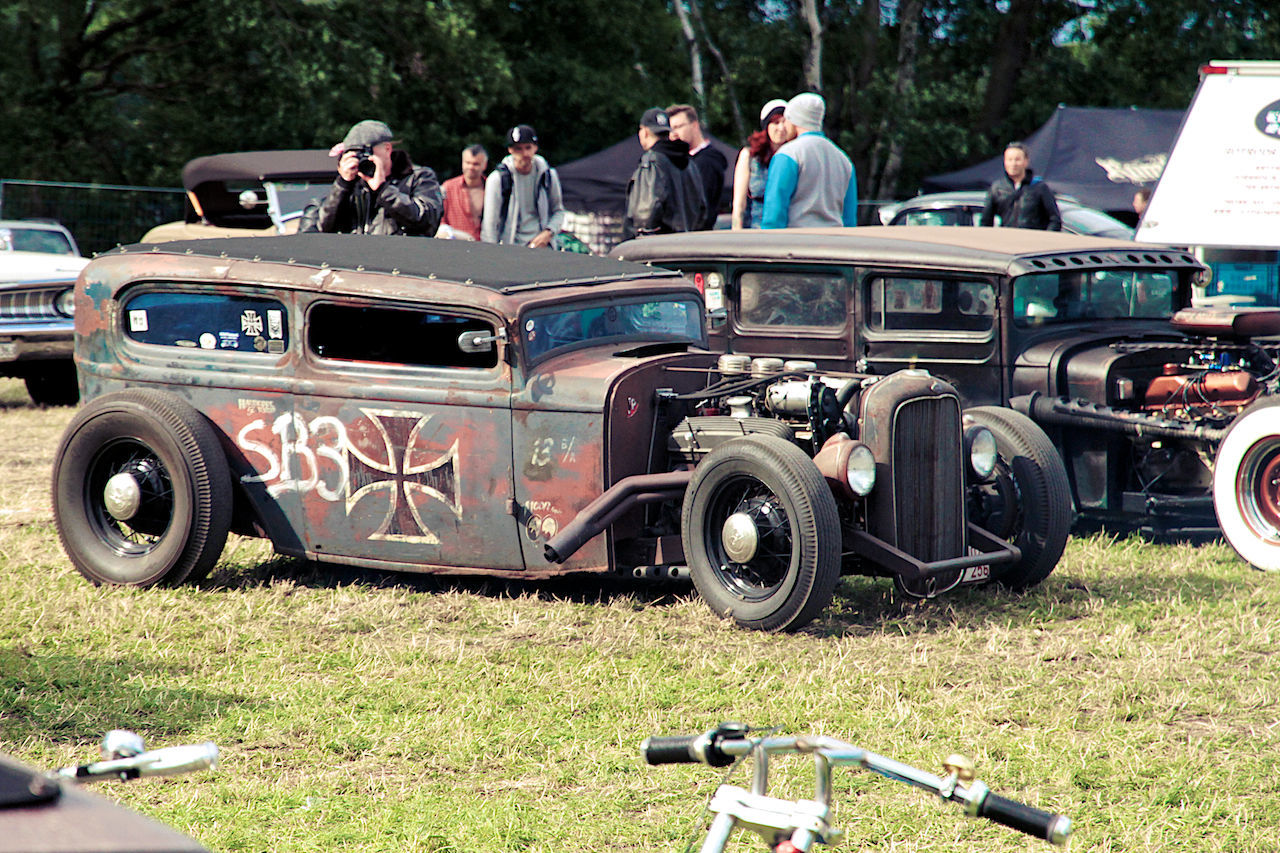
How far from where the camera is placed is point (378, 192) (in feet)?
24.7

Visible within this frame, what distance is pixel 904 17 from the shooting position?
23750 millimetres

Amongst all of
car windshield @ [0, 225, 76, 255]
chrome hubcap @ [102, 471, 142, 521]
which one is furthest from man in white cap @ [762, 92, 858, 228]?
car windshield @ [0, 225, 76, 255]

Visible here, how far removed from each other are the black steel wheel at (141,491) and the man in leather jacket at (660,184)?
3.78 meters

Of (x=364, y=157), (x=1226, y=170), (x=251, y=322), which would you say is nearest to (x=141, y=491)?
(x=251, y=322)

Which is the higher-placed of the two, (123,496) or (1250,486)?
(123,496)

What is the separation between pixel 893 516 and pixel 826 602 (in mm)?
443

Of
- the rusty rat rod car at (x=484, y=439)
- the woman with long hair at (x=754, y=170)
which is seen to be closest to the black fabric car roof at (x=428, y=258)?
the rusty rat rod car at (x=484, y=439)

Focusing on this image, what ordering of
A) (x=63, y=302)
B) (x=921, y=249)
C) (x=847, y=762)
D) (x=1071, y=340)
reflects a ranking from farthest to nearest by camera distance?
(x=63, y=302) < (x=921, y=249) < (x=1071, y=340) < (x=847, y=762)

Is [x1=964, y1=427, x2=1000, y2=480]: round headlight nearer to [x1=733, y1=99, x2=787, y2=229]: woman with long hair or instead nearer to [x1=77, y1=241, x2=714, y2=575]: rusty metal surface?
[x1=77, y1=241, x2=714, y2=575]: rusty metal surface

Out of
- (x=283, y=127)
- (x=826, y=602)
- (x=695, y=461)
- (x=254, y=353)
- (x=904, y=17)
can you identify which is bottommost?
(x=826, y=602)

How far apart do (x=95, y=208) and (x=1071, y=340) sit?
41.7 ft

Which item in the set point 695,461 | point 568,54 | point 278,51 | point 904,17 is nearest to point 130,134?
point 278,51

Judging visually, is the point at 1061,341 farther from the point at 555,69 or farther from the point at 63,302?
the point at 555,69

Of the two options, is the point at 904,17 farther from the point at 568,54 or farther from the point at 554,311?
the point at 554,311
